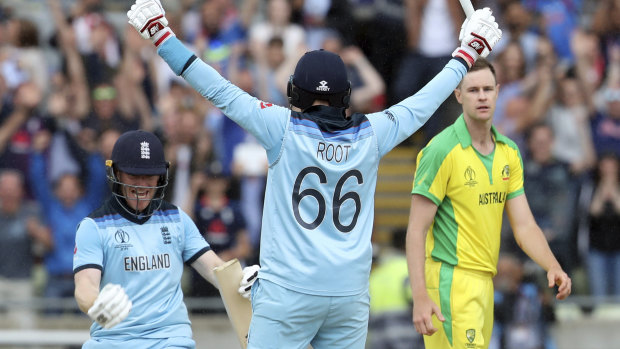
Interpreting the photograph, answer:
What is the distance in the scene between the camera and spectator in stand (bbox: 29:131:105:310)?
11.0 metres

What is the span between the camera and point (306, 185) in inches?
220

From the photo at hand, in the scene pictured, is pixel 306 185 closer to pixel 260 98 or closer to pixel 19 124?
pixel 260 98

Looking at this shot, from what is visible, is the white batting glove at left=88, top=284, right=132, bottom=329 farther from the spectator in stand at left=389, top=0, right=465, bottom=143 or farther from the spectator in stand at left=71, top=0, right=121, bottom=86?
the spectator in stand at left=71, top=0, right=121, bottom=86

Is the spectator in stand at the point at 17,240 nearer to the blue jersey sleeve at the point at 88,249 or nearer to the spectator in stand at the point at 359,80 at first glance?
the spectator in stand at the point at 359,80

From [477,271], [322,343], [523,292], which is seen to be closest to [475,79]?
[477,271]

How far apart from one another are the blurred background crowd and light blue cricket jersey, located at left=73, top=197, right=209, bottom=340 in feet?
14.6

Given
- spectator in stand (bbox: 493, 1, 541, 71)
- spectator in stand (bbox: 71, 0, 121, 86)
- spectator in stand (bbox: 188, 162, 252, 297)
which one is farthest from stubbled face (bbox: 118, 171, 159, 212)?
spectator in stand (bbox: 493, 1, 541, 71)

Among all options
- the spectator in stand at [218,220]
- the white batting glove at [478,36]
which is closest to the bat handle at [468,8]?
the white batting glove at [478,36]

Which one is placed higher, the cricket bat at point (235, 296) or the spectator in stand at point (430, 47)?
the spectator in stand at point (430, 47)

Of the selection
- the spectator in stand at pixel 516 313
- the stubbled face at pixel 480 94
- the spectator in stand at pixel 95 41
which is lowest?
the spectator in stand at pixel 516 313

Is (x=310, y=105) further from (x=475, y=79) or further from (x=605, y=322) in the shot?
(x=605, y=322)

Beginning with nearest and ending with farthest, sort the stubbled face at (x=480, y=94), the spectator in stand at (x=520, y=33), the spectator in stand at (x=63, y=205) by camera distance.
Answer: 1. the stubbled face at (x=480, y=94)
2. the spectator in stand at (x=63, y=205)
3. the spectator in stand at (x=520, y=33)

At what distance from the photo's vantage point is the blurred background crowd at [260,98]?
1100 centimetres

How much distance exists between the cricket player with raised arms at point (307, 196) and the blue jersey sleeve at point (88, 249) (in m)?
0.90
